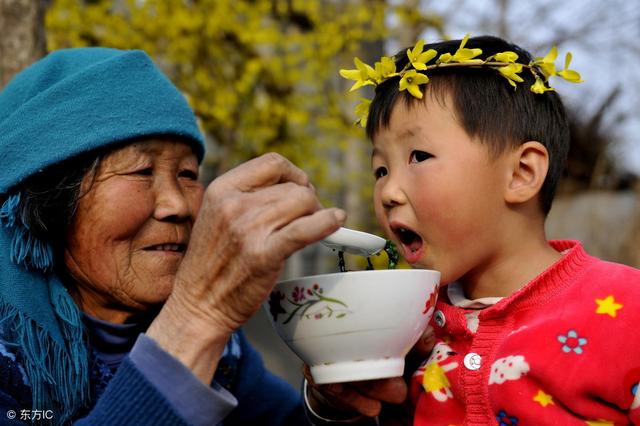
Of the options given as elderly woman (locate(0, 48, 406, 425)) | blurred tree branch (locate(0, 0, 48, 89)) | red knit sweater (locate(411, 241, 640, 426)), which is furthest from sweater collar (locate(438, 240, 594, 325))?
blurred tree branch (locate(0, 0, 48, 89))

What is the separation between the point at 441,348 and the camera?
183cm

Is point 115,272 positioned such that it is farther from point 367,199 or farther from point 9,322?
point 367,199

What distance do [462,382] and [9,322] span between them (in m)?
1.20

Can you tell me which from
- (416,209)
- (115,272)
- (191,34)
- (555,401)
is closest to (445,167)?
(416,209)

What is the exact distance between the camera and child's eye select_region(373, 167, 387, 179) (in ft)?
6.28

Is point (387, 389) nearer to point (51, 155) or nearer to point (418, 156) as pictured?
point (418, 156)

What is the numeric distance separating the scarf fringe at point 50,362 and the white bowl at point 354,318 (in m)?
0.66

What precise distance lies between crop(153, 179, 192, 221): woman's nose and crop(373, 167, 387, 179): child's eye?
565 millimetres

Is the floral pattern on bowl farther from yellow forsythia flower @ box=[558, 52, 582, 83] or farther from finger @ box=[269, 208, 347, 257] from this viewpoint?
yellow forsythia flower @ box=[558, 52, 582, 83]

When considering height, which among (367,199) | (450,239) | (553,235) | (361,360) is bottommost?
(553,235)

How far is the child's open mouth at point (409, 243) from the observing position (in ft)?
5.96

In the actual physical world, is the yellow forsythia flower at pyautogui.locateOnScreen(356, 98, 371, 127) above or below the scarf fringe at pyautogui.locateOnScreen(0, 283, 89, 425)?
above

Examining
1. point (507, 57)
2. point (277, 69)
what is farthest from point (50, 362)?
point (277, 69)

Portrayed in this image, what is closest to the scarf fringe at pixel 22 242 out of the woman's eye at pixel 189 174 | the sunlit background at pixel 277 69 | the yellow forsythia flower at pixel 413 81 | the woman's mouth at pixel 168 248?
the woman's mouth at pixel 168 248
